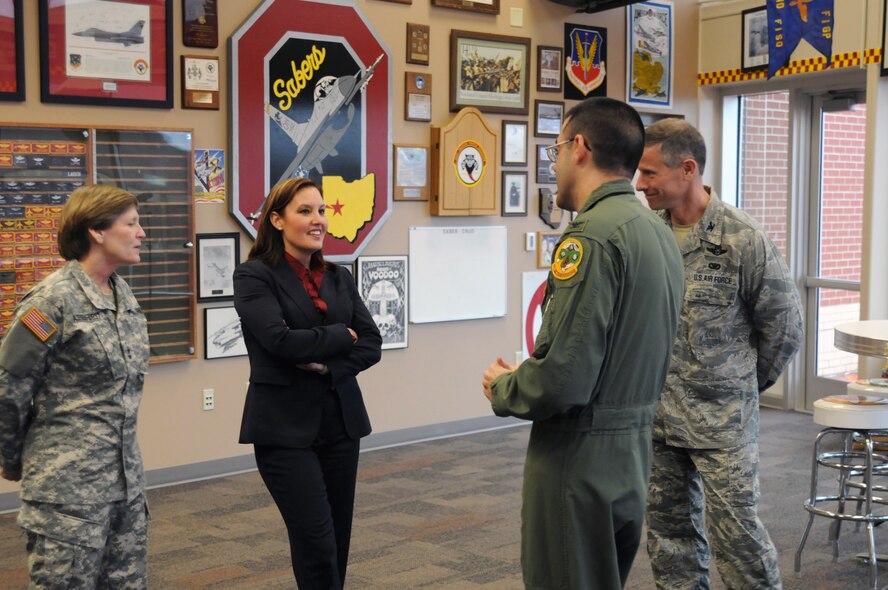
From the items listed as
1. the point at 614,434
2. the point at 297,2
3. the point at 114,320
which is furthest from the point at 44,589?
the point at 297,2

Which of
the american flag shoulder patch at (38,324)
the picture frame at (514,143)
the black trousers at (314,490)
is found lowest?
the black trousers at (314,490)

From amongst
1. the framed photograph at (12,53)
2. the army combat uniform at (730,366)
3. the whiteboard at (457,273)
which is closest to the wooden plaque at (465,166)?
the whiteboard at (457,273)

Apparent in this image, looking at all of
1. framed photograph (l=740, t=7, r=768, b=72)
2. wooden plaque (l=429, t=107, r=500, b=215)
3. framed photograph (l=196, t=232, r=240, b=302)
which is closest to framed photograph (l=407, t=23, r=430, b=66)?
wooden plaque (l=429, t=107, r=500, b=215)

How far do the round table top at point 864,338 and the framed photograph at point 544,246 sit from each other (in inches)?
114

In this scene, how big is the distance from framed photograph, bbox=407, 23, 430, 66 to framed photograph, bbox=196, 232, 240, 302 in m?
1.66

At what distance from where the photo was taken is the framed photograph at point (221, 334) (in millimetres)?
5836

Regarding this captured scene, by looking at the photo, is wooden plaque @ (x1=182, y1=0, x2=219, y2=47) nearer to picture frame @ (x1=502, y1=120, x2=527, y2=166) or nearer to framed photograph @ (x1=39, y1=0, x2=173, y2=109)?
framed photograph @ (x1=39, y1=0, x2=173, y2=109)

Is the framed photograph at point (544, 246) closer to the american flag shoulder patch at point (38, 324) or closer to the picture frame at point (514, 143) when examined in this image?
the picture frame at point (514, 143)

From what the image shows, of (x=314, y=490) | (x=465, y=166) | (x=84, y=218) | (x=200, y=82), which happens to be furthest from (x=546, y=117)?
(x=84, y=218)

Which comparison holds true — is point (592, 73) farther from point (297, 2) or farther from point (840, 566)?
point (840, 566)

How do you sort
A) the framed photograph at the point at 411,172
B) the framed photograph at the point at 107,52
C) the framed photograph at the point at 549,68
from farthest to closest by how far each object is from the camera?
the framed photograph at the point at 549,68
the framed photograph at the point at 411,172
the framed photograph at the point at 107,52

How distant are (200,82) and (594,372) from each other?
406 cm

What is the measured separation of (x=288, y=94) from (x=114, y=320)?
351 centimetres

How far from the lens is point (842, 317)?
303 inches
